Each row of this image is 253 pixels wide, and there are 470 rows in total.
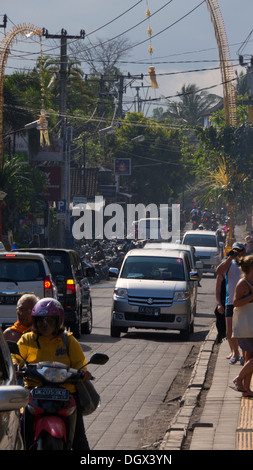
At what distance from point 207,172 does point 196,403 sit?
48534 mm

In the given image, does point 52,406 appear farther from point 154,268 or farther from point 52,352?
point 154,268

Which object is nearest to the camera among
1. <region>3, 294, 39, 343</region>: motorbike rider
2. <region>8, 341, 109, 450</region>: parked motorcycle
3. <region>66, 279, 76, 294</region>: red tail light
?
<region>8, 341, 109, 450</region>: parked motorcycle

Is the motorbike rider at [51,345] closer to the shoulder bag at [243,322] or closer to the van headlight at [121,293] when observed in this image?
the shoulder bag at [243,322]

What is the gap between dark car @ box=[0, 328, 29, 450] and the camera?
4.52m

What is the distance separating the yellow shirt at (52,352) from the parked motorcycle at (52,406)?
0.31 metres

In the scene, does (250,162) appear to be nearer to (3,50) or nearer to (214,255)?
(214,255)

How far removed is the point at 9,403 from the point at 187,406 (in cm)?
657

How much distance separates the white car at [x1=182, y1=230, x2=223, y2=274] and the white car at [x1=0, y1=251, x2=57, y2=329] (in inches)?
1065

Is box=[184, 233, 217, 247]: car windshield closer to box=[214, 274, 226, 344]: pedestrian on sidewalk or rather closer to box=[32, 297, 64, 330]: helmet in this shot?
box=[214, 274, 226, 344]: pedestrian on sidewalk

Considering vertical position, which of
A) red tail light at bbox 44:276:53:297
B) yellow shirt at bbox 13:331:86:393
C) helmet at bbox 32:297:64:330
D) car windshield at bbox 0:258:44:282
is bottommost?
red tail light at bbox 44:276:53:297

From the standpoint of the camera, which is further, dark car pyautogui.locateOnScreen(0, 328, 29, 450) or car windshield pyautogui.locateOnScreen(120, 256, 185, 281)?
car windshield pyautogui.locateOnScreen(120, 256, 185, 281)

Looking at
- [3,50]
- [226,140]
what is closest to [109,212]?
[226,140]

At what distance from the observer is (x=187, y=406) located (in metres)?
10.9

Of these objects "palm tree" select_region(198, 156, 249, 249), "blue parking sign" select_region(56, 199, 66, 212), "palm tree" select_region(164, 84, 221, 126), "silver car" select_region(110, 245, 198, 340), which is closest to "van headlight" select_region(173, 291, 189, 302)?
"silver car" select_region(110, 245, 198, 340)
